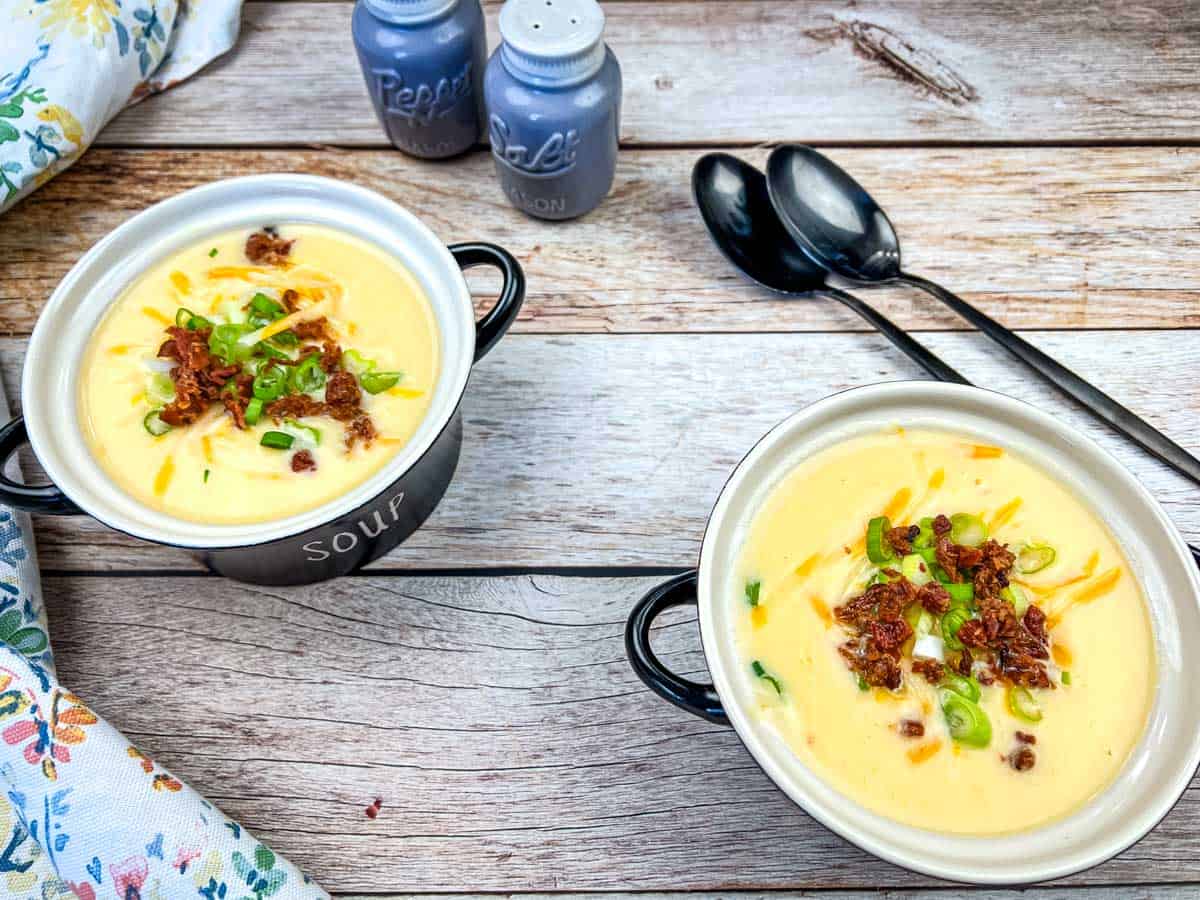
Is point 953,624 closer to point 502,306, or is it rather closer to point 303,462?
point 502,306

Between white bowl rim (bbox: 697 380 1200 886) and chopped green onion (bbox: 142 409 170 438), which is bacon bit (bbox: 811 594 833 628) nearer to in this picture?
white bowl rim (bbox: 697 380 1200 886)

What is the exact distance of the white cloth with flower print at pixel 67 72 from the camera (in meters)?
1.54

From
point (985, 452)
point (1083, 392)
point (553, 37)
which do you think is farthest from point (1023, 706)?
point (553, 37)

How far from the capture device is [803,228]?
1.53 meters

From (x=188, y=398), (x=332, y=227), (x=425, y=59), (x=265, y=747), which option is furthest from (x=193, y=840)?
(x=425, y=59)

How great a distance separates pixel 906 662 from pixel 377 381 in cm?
68

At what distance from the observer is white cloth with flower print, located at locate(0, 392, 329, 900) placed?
44.2 inches

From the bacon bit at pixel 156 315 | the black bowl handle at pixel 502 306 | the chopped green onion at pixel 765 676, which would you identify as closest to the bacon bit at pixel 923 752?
the chopped green onion at pixel 765 676

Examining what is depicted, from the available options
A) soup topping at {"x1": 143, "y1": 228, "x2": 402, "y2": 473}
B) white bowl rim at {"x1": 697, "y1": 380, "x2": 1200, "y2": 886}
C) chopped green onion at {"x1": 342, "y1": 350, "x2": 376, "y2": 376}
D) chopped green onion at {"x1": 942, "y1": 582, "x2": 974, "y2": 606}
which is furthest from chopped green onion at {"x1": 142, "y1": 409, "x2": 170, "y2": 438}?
chopped green onion at {"x1": 942, "y1": 582, "x2": 974, "y2": 606}

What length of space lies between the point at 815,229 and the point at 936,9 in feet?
1.87

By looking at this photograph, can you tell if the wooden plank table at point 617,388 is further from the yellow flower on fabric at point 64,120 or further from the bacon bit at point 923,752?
the bacon bit at point 923,752

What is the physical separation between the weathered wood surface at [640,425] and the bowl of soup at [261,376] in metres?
0.08

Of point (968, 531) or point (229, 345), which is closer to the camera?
point (968, 531)

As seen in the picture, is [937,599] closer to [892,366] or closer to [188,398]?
[892,366]
